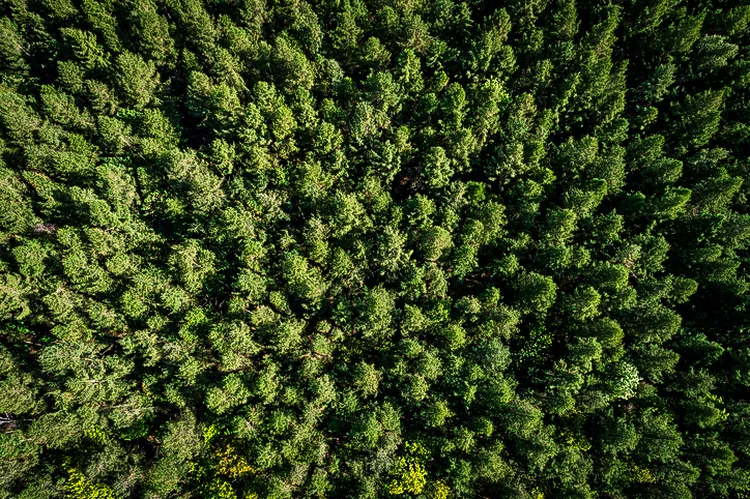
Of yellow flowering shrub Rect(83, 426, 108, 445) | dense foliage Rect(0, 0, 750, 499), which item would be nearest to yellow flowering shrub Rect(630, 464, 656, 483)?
dense foliage Rect(0, 0, 750, 499)

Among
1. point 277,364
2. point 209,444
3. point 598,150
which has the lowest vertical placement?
point 209,444

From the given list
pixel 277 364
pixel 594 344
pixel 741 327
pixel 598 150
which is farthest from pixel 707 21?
pixel 277 364

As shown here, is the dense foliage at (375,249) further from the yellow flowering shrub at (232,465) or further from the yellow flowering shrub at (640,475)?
the yellow flowering shrub at (640,475)

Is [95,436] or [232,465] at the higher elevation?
[232,465]

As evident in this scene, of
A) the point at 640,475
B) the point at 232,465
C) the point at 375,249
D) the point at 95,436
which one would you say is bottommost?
the point at 95,436

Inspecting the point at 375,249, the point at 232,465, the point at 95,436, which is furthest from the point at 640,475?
the point at 95,436

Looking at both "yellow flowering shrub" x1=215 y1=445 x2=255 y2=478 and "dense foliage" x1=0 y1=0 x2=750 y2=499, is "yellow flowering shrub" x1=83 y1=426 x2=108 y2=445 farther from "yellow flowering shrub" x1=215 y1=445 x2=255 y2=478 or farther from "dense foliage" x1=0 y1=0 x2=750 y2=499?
"yellow flowering shrub" x1=215 y1=445 x2=255 y2=478

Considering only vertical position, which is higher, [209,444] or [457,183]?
[457,183]

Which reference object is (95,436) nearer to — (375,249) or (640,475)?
(375,249)

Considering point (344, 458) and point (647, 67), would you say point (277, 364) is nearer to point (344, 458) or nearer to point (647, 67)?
point (344, 458)
